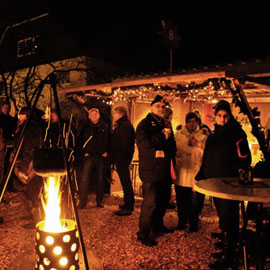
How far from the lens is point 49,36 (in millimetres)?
15383

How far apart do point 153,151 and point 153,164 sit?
0.19 metres

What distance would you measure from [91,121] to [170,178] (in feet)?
8.41

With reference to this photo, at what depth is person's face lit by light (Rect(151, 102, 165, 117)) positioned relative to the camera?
15.6ft

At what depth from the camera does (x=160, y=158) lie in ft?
15.4

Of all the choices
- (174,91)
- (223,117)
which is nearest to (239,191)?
(223,117)

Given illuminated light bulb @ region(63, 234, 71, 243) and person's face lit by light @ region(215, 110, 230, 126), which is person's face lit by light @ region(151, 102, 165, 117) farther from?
illuminated light bulb @ region(63, 234, 71, 243)

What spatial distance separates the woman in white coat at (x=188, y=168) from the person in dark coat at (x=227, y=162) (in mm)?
865

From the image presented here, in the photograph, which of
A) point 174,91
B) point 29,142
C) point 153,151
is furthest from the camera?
point 174,91

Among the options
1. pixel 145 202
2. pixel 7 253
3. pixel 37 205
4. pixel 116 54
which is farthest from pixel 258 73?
pixel 116 54

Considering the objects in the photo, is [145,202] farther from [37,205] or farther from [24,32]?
[24,32]

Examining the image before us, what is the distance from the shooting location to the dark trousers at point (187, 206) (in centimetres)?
527

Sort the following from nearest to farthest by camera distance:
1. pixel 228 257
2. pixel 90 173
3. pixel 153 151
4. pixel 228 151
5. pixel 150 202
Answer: pixel 228 257 → pixel 228 151 → pixel 150 202 → pixel 153 151 → pixel 90 173

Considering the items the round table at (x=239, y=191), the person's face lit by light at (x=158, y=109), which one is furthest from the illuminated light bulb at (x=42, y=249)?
the person's face lit by light at (x=158, y=109)

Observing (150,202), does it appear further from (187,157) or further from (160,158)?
(187,157)
